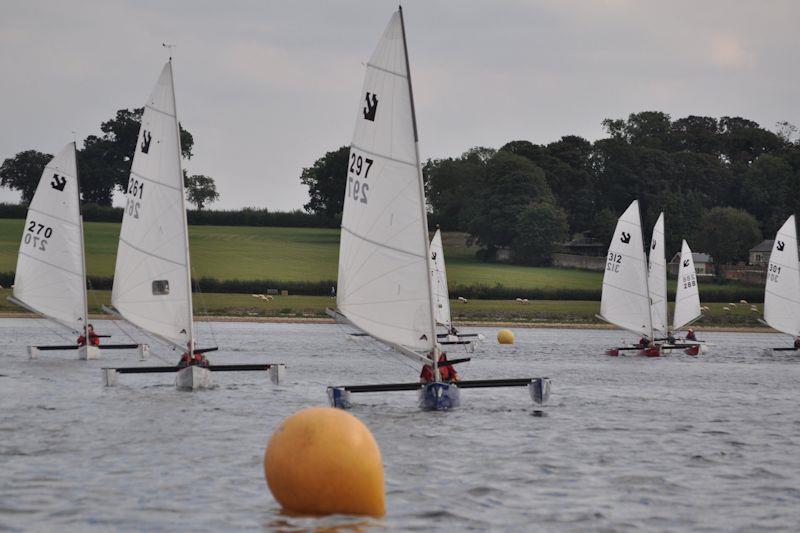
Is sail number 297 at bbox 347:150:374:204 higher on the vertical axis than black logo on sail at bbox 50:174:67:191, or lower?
lower

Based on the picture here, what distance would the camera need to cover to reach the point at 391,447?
29.2 meters

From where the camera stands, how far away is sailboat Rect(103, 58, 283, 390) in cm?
4138

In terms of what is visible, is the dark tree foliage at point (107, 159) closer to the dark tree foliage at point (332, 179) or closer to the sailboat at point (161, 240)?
the dark tree foliage at point (332, 179)

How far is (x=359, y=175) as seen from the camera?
36031 mm

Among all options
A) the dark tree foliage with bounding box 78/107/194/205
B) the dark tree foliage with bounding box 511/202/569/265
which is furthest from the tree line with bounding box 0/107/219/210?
the dark tree foliage with bounding box 511/202/569/265

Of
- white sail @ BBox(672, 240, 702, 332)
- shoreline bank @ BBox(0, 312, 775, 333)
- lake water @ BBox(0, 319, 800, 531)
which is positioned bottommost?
lake water @ BBox(0, 319, 800, 531)

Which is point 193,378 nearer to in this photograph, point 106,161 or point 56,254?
point 56,254

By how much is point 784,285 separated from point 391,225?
4323cm

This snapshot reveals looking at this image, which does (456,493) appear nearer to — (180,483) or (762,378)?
(180,483)

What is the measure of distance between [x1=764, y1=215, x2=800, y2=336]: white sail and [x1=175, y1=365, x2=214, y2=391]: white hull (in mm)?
41278

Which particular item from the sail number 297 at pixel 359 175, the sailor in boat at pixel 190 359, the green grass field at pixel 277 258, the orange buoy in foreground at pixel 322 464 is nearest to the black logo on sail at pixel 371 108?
the sail number 297 at pixel 359 175

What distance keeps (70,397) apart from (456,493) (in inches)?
773

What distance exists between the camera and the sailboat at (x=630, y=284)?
71562 mm

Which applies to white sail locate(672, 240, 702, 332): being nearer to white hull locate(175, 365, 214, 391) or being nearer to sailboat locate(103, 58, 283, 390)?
sailboat locate(103, 58, 283, 390)
